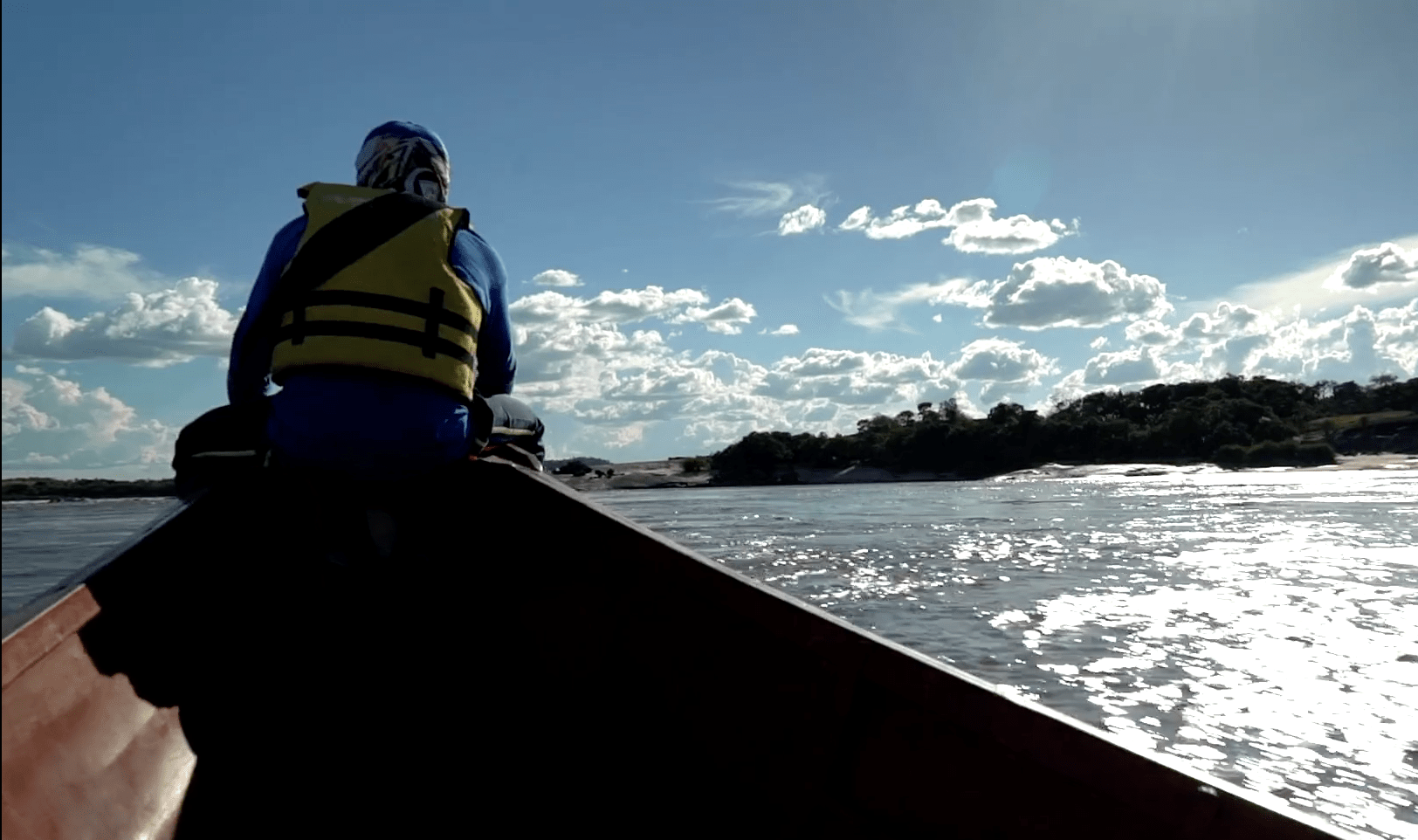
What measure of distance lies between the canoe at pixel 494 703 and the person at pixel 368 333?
262mm

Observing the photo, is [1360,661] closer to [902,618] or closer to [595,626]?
[902,618]

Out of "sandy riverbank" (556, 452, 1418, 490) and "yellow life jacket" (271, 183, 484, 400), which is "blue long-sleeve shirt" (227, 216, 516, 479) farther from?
"sandy riverbank" (556, 452, 1418, 490)

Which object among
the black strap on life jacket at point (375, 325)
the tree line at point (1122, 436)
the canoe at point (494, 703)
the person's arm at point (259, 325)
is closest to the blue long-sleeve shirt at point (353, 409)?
the person's arm at point (259, 325)

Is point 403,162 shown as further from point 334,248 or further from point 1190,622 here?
point 1190,622

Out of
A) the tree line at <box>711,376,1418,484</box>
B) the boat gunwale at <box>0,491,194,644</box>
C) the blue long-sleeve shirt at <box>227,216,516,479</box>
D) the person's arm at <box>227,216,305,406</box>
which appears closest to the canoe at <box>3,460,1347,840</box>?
the boat gunwale at <box>0,491,194,644</box>

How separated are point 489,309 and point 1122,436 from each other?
Result: 7176cm

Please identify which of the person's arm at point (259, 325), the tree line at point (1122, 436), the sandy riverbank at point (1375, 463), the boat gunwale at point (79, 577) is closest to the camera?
the boat gunwale at point (79, 577)

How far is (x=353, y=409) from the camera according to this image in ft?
8.76

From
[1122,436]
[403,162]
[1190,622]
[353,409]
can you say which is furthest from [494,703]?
[1122,436]

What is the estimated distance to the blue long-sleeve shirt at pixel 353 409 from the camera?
2674 mm

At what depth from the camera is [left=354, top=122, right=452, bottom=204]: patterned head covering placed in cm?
326

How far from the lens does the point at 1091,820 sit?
1899 millimetres

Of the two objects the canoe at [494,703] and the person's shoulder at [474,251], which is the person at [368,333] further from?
the canoe at [494,703]

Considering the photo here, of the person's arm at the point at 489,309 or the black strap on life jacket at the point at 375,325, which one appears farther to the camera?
the person's arm at the point at 489,309
